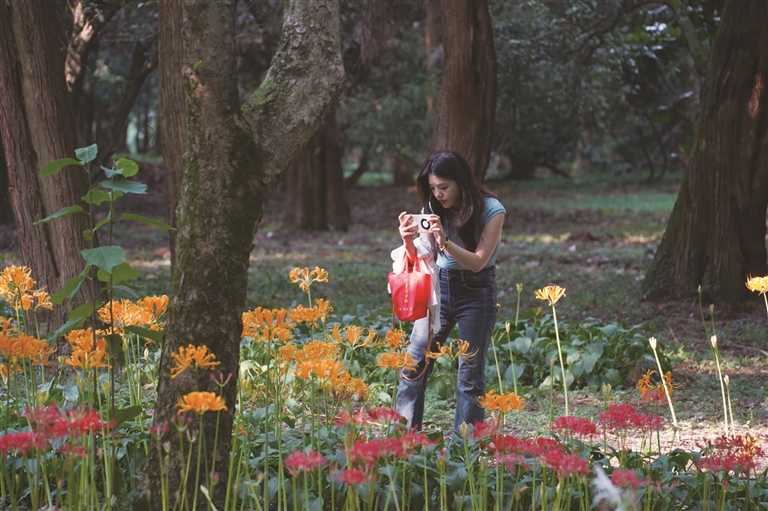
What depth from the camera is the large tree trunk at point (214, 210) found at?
2.80 m

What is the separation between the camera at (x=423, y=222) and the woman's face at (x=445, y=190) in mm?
417

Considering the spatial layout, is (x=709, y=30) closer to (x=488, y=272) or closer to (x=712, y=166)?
(x=712, y=166)

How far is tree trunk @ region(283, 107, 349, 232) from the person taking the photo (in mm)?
16031

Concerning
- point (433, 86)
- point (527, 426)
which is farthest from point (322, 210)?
point (527, 426)

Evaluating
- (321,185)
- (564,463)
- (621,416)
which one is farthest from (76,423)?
(321,185)

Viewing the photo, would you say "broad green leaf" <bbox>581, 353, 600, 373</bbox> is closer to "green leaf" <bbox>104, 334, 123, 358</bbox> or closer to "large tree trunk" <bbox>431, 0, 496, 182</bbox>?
"large tree trunk" <bbox>431, 0, 496, 182</bbox>

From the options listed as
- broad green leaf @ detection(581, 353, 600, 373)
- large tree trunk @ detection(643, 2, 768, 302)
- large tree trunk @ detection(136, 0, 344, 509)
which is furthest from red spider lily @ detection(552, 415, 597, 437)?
large tree trunk @ detection(643, 2, 768, 302)

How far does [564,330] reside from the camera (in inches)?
254

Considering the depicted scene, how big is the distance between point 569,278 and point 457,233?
21.1 feet

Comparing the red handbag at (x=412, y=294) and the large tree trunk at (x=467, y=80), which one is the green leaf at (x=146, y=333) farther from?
the large tree trunk at (x=467, y=80)

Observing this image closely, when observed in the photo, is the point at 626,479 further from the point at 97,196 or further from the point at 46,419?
the point at 97,196

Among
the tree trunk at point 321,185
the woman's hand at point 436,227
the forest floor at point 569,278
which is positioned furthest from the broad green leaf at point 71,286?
the tree trunk at point 321,185

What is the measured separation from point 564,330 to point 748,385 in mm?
1328

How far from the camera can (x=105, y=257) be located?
260 centimetres
